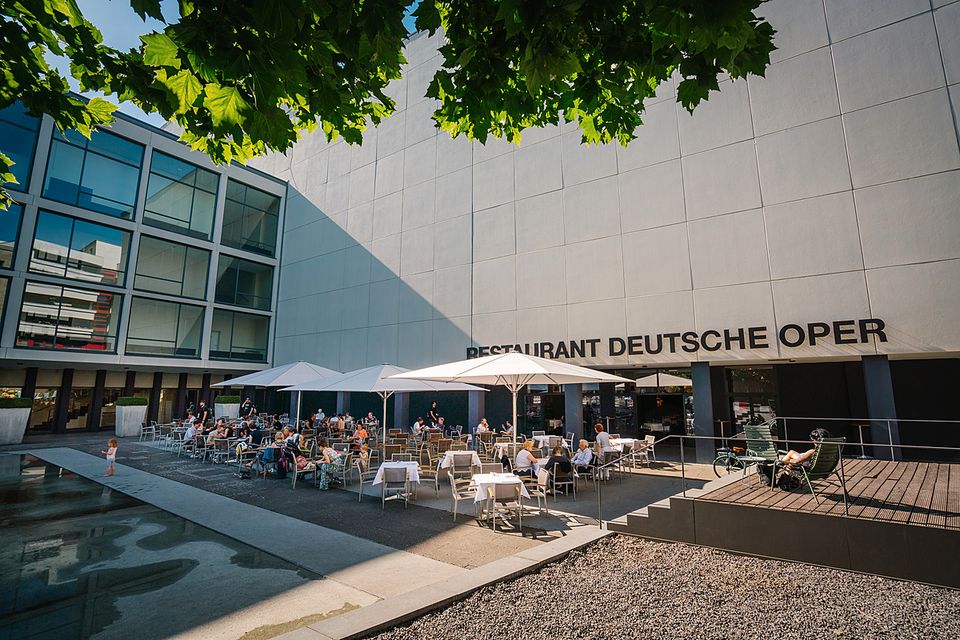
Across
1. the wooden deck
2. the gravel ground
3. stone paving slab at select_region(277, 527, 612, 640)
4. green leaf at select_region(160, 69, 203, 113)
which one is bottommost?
the gravel ground

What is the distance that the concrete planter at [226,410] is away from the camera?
90.3 ft

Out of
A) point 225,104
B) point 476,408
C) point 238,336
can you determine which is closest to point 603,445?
point 476,408

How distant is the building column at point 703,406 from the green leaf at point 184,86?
14.9 meters

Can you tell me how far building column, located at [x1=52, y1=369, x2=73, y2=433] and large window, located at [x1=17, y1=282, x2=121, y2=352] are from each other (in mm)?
2753

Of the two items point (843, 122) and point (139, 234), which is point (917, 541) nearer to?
point (843, 122)

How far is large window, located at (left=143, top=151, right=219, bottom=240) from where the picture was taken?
26.4 metres

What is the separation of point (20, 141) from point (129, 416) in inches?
537

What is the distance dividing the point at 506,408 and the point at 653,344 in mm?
6900

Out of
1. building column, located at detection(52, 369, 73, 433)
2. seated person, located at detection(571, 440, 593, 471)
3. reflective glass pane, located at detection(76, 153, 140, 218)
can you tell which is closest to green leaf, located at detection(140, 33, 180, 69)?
seated person, located at detection(571, 440, 593, 471)

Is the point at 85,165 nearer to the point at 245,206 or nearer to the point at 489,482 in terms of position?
the point at 245,206

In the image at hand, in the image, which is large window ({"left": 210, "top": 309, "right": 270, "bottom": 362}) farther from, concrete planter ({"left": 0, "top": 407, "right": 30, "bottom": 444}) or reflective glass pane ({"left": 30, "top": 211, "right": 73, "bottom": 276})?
concrete planter ({"left": 0, "top": 407, "right": 30, "bottom": 444})

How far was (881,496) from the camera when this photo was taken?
709 cm

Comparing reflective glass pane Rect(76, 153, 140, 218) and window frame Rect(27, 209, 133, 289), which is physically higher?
reflective glass pane Rect(76, 153, 140, 218)

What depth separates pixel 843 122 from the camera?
13.4 metres
